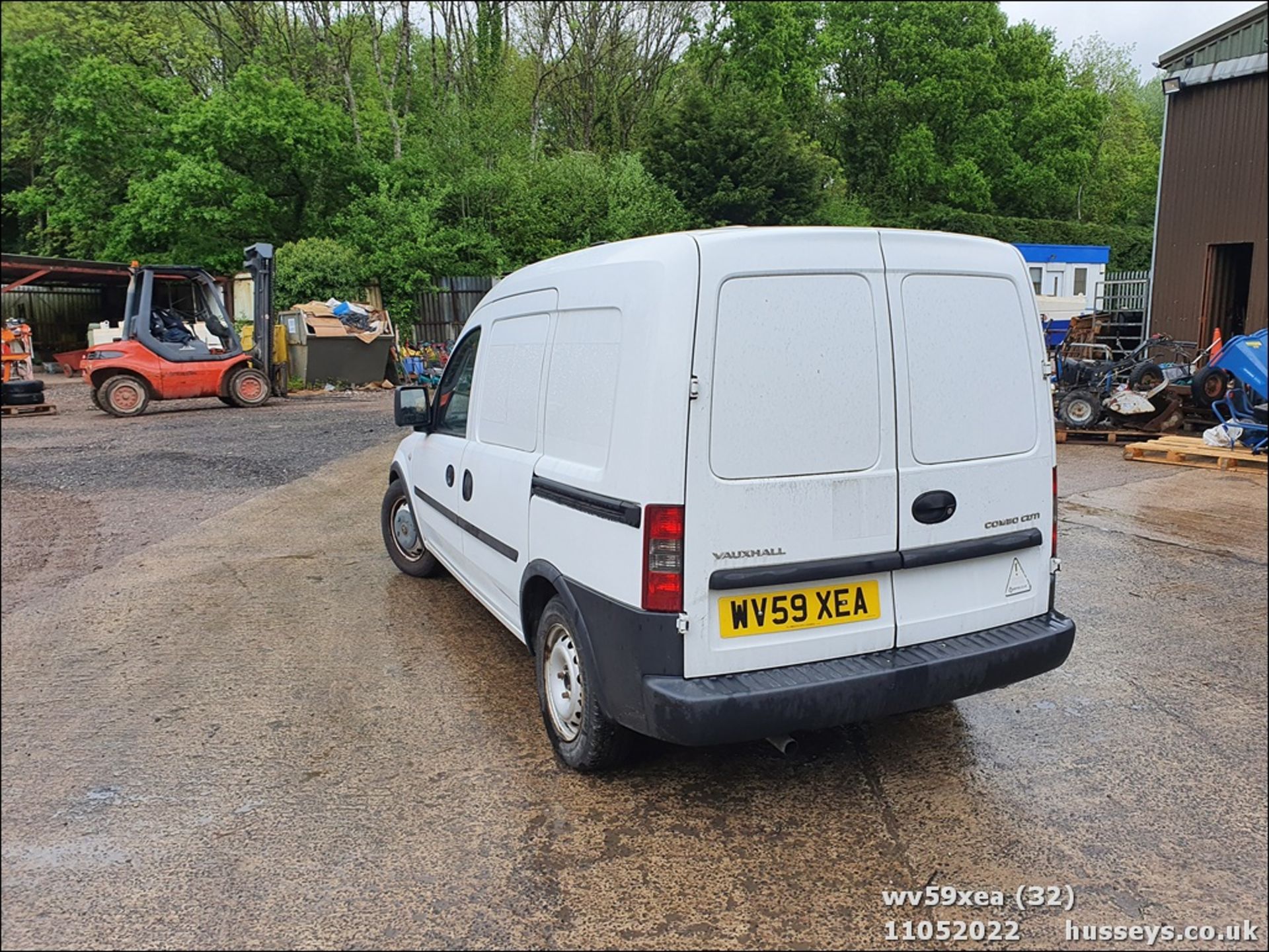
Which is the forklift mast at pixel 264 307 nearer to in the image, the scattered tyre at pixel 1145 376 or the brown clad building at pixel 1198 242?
the scattered tyre at pixel 1145 376

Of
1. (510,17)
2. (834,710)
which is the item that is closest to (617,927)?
(834,710)

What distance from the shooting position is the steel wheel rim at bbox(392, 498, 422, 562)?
18.5 feet

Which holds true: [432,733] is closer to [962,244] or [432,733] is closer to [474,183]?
[962,244]

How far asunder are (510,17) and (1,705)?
1046 inches

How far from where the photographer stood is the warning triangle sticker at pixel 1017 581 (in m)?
3.17

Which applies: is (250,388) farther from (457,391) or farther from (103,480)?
(103,480)

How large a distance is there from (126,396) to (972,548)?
275cm

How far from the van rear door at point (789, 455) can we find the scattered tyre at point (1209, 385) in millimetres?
9085

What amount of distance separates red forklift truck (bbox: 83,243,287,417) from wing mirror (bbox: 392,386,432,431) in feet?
2.73

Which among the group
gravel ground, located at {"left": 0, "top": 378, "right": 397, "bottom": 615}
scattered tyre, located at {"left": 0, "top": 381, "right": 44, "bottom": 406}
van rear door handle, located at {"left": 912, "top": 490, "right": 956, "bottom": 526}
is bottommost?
van rear door handle, located at {"left": 912, "top": 490, "right": 956, "bottom": 526}

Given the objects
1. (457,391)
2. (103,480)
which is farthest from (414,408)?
(103,480)

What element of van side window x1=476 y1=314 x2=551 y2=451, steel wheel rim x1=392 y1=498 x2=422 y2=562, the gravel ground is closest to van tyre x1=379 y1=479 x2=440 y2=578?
steel wheel rim x1=392 y1=498 x2=422 y2=562

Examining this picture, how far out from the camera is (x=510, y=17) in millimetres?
24578

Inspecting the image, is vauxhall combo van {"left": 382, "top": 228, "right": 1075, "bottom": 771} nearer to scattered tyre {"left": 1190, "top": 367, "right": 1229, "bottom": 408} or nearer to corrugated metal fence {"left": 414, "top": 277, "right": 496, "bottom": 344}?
scattered tyre {"left": 1190, "top": 367, "right": 1229, "bottom": 408}
